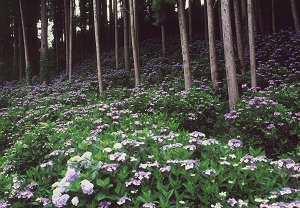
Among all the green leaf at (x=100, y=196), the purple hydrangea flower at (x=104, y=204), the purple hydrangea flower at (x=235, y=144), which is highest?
the purple hydrangea flower at (x=235, y=144)

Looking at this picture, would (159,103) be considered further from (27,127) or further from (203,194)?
(203,194)

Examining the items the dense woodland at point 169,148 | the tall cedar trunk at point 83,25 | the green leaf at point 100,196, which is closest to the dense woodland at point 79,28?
the tall cedar trunk at point 83,25

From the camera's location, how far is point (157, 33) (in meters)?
37.4

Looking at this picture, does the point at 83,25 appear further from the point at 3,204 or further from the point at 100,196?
the point at 100,196

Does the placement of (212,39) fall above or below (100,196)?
above

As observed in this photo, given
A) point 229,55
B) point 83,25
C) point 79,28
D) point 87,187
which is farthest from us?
point 79,28

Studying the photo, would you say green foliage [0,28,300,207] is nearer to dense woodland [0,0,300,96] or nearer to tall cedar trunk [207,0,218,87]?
tall cedar trunk [207,0,218,87]

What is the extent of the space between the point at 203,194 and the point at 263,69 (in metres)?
10.7

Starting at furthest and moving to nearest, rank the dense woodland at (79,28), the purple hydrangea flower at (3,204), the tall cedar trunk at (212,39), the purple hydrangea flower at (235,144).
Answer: the dense woodland at (79,28) < the tall cedar trunk at (212,39) < the purple hydrangea flower at (235,144) < the purple hydrangea flower at (3,204)

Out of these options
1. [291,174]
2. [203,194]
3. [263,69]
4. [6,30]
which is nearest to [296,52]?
[263,69]

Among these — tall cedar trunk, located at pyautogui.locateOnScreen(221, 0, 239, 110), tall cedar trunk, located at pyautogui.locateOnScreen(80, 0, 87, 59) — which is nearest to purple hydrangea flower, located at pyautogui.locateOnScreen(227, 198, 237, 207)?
tall cedar trunk, located at pyautogui.locateOnScreen(221, 0, 239, 110)

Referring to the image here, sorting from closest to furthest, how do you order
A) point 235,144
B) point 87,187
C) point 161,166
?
point 87,187
point 161,166
point 235,144

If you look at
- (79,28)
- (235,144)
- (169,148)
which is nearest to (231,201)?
(169,148)

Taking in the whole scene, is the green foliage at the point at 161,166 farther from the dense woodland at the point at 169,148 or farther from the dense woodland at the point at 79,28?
the dense woodland at the point at 79,28
